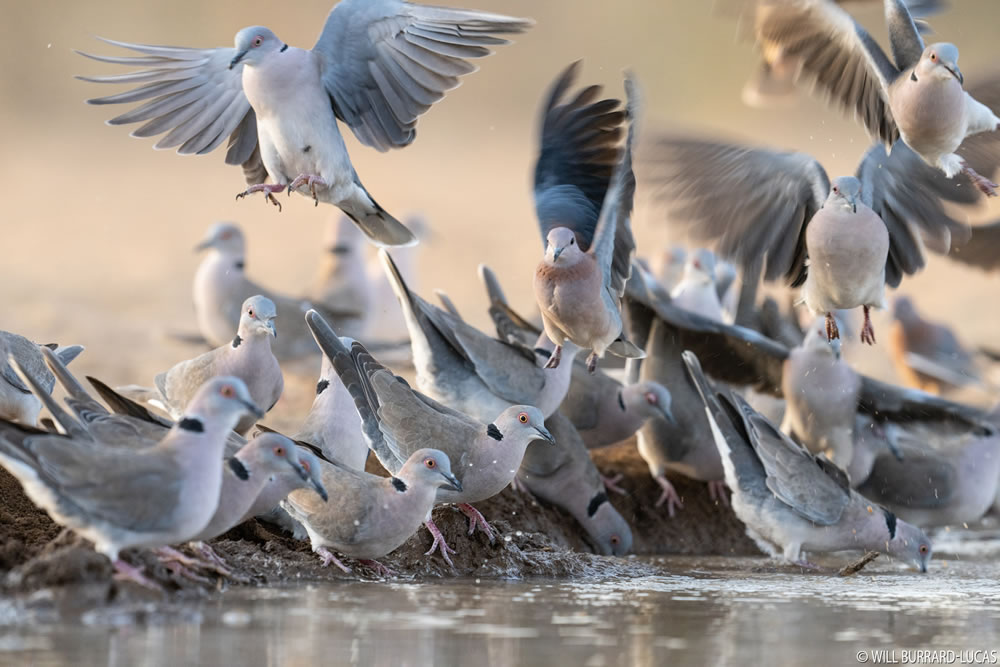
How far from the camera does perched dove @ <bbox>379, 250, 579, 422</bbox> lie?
24.8ft

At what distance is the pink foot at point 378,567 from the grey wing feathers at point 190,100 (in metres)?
2.58

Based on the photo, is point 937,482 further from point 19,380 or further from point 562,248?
point 19,380

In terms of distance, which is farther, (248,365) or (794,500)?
(794,500)

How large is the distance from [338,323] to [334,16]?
191 inches

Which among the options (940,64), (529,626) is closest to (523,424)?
(529,626)

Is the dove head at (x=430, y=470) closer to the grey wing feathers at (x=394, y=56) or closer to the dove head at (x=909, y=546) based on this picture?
the grey wing feathers at (x=394, y=56)

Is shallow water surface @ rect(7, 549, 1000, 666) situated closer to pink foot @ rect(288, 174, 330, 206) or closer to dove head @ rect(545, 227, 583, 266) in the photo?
dove head @ rect(545, 227, 583, 266)

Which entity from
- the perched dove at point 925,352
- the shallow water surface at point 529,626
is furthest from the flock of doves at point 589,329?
the perched dove at point 925,352

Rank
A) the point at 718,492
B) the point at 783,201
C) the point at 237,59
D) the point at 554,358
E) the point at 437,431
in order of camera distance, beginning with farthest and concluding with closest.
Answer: the point at 718,492, the point at 783,201, the point at 554,358, the point at 237,59, the point at 437,431

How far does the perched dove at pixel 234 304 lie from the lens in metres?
11.1

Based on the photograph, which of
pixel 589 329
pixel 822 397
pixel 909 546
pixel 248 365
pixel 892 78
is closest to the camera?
pixel 248 365

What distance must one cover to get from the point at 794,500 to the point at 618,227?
1.54 metres

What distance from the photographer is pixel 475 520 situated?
20.7ft

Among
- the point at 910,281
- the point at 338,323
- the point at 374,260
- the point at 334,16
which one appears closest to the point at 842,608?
the point at 334,16
